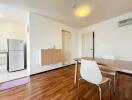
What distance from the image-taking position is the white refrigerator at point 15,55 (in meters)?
4.08

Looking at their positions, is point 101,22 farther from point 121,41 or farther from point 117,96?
point 117,96

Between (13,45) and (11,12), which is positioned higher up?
(11,12)

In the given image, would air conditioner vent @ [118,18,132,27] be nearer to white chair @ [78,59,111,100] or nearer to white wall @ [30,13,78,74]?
white wall @ [30,13,78,74]

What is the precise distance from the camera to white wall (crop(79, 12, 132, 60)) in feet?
14.2

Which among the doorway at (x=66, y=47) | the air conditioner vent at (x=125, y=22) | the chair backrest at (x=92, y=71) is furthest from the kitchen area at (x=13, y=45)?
the air conditioner vent at (x=125, y=22)

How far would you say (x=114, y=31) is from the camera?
15.6ft

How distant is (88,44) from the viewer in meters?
5.97

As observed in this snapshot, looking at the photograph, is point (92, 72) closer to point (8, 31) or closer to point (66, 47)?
point (66, 47)

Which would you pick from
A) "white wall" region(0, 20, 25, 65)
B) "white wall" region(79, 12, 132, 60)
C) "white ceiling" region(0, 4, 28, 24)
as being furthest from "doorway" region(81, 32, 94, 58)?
"white wall" region(0, 20, 25, 65)

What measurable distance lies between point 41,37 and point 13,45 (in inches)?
50.2

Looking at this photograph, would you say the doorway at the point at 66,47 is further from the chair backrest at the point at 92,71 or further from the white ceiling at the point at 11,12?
the chair backrest at the point at 92,71

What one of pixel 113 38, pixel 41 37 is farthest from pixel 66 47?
pixel 113 38

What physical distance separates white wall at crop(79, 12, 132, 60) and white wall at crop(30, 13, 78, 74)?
2.16m

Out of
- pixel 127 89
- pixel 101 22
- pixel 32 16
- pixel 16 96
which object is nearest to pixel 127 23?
pixel 101 22
